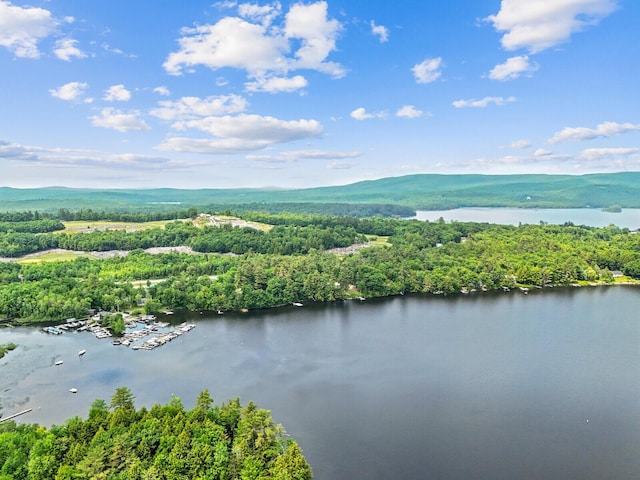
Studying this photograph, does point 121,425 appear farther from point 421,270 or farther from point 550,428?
point 421,270

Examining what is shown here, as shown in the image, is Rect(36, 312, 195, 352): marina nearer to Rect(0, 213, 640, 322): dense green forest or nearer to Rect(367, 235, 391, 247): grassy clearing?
Rect(0, 213, 640, 322): dense green forest

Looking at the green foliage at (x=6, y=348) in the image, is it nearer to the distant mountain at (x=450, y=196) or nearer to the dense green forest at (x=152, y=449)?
the dense green forest at (x=152, y=449)

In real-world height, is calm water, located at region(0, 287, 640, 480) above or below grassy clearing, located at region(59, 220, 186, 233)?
below

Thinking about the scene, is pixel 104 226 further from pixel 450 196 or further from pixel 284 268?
pixel 450 196

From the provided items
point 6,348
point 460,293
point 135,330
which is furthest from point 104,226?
point 460,293

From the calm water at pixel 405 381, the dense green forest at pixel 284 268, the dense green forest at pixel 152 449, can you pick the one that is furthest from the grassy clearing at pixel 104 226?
the dense green forest at pixel 152 449

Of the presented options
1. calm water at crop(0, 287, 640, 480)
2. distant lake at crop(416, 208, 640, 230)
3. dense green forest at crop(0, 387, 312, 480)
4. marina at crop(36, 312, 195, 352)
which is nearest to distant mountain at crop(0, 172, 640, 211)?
distant lake at crop(416, 208, 640, 230)
